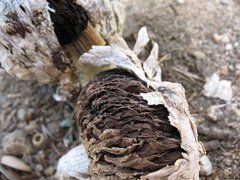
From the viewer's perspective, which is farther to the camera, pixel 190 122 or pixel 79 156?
pixel 79 156

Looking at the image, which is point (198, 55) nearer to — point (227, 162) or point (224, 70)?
point (224, 70)

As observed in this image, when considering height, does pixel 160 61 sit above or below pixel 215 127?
above

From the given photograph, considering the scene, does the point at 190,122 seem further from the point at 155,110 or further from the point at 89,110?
the point at 89,110

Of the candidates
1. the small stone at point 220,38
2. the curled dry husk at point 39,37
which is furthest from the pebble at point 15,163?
the small stone at point 220,38

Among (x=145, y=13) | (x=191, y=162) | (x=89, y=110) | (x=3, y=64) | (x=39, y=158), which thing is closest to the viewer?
(x=191, y=162)

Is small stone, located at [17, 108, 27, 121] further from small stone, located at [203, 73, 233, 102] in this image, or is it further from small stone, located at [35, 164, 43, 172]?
small stone, located at [203, 73, 233, 102]

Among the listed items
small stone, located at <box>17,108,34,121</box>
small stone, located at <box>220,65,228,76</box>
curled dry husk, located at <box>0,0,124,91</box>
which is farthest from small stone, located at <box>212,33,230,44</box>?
small stone, located at <box>17,108,34,121</box>

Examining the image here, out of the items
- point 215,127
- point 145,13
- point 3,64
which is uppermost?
point 3,64

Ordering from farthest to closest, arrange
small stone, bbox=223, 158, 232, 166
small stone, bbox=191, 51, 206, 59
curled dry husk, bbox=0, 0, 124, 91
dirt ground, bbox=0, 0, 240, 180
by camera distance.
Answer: small stone, bbox=191, 51, 206, 59, dirt ground, bbox=0, 0, 240, 180, small stone, bbox=223, 158, 232, 166, curled dry husk, bbox=0, 0, 124, 91

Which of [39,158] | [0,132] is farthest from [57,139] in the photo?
[0,132]
